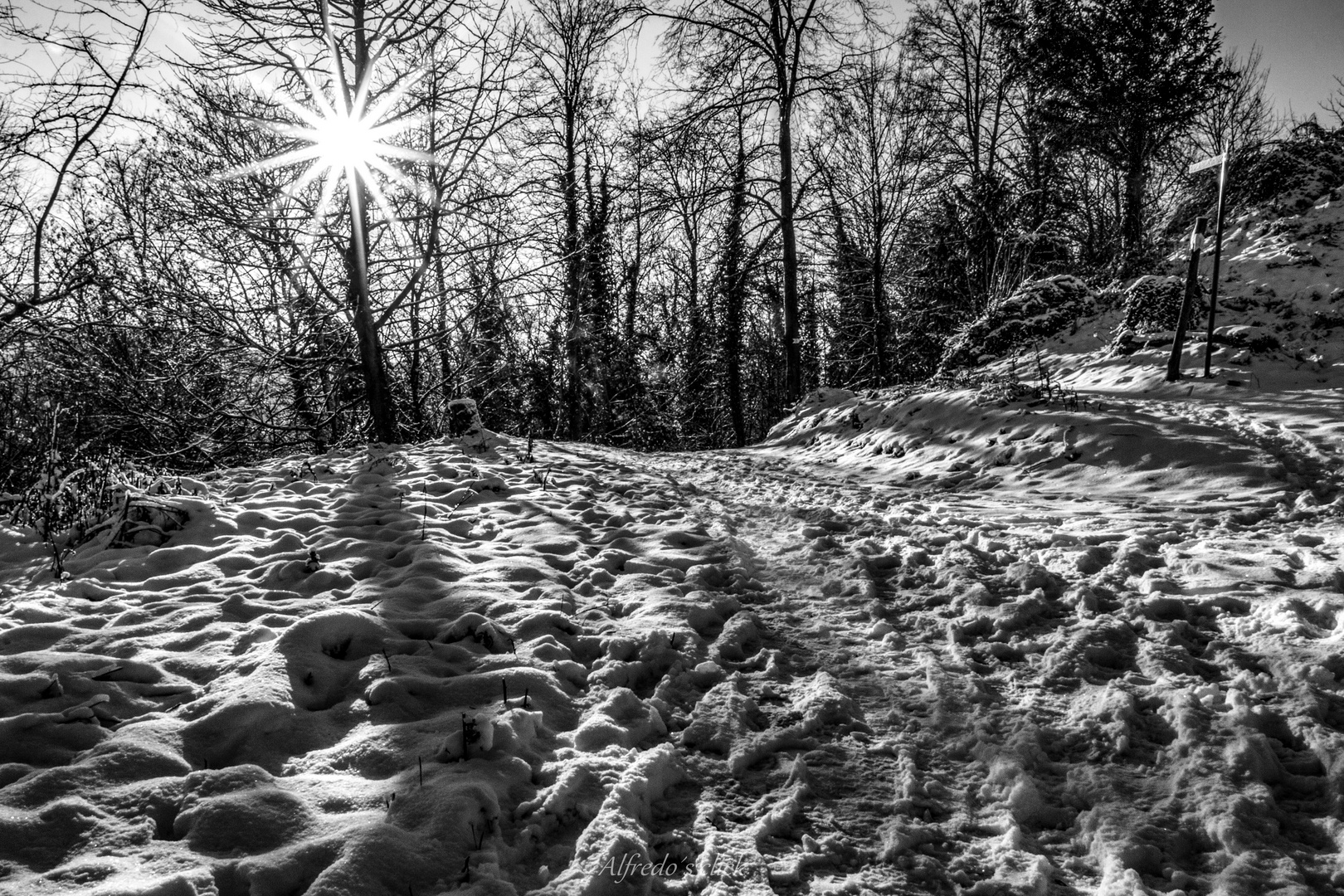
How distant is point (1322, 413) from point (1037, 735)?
5.79 metres

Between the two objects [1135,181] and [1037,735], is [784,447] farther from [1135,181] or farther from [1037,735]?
[1135,181]

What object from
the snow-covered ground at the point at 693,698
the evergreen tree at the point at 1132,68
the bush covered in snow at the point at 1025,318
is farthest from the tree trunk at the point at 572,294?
the evergreen tree at the point at 1132,68

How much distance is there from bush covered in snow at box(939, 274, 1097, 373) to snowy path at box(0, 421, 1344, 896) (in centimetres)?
748

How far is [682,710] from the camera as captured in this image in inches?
107

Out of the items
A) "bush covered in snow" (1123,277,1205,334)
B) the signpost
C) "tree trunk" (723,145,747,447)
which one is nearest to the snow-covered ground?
the signpost

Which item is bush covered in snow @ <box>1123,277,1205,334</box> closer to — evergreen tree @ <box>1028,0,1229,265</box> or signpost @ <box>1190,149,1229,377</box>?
signpost @ <box>1190,149,1229,377</box>

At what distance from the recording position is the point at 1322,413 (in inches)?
230

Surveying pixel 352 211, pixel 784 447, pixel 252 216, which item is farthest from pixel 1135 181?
pixel 252 216

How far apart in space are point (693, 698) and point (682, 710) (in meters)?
0.10

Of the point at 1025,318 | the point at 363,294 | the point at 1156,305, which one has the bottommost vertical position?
the point at 1156,305

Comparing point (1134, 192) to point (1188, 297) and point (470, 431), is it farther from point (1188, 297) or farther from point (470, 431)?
point (470, 431)

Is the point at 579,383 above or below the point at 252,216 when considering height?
below

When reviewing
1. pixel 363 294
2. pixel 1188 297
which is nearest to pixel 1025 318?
pixel 1188 297

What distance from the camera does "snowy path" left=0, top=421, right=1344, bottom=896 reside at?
6.11 ft
